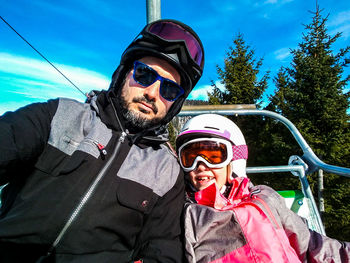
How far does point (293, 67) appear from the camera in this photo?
35.5ft

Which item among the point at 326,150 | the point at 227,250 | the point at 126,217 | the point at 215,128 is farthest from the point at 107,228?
the point at 326,150

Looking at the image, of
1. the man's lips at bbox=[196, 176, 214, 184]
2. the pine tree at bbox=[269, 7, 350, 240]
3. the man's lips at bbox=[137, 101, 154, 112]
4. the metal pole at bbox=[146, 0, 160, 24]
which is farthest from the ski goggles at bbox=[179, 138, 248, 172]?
Result: the pine tree at bbox=[269, 7, 350, 240]

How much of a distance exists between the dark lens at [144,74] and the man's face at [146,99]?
0.11 ft

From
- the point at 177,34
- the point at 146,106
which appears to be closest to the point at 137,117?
the point at 146,106

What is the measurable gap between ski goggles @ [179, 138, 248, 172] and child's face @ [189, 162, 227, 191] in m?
0.04

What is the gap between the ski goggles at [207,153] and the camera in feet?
6.30

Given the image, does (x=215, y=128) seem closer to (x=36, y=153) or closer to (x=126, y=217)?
(x=126, y=217)

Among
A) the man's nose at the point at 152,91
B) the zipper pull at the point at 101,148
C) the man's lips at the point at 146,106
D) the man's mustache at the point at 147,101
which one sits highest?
the man's nose at the point at 152,91

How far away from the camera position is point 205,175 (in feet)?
6.23

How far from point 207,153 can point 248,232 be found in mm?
747

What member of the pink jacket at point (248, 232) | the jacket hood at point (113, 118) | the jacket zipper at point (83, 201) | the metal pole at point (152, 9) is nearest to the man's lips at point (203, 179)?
the pink jacket at point (248, 232)

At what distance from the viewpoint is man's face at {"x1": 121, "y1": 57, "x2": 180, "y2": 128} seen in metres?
1.61

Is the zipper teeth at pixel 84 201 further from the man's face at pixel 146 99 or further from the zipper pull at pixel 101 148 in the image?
the man's face at pixel 146 99

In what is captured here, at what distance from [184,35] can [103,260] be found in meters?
1.86
